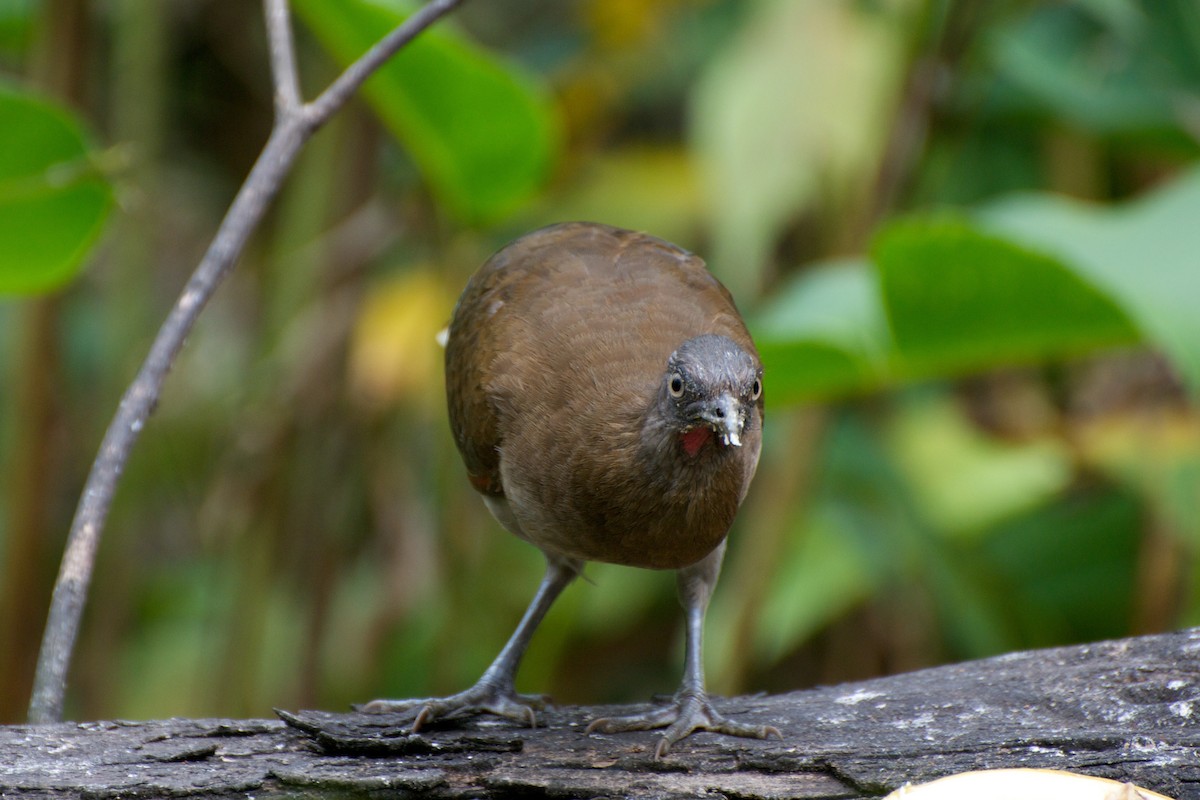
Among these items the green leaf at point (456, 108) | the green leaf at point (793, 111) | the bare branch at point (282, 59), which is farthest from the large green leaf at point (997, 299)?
the bare branch at point (282, 59)

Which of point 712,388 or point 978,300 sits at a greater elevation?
point 978,300

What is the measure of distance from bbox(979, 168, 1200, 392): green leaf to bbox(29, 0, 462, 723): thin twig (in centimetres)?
177

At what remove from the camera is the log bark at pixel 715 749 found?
95.8 inches

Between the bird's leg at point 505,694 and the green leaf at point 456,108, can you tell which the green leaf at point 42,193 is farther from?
the bird's leg at point 505,694

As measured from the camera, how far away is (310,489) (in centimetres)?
514

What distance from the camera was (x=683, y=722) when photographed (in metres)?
2.91

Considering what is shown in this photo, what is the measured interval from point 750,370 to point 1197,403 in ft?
11.7

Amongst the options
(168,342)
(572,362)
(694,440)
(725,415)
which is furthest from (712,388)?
(168,342)

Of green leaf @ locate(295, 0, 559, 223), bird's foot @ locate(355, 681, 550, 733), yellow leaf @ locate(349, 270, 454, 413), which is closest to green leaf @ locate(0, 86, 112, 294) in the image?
green leaf @ locate(295, 0, 559, 223)

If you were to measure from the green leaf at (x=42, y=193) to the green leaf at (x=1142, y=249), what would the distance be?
228 centimetres

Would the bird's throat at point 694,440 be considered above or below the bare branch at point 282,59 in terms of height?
below

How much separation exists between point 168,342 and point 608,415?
0.98 meters

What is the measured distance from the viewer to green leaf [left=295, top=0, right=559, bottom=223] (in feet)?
12.4

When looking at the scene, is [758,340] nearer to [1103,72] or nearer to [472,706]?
[472,706]
